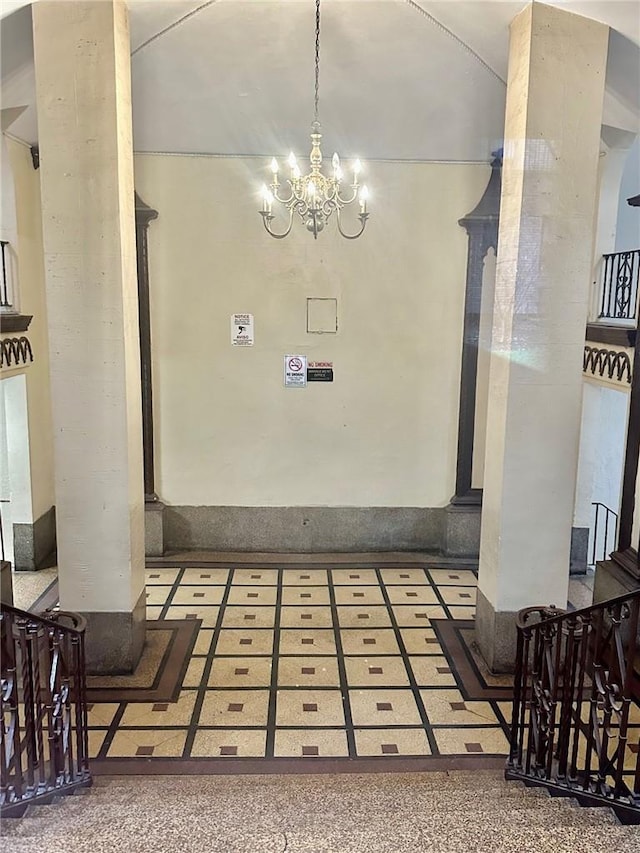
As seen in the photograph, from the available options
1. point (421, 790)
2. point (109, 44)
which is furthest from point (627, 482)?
point (109, 44)

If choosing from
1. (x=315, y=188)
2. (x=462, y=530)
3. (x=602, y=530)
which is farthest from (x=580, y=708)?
(x=602, y=530)

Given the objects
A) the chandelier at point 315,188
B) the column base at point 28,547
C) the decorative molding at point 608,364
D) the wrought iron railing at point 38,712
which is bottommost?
the column base at point 28,547

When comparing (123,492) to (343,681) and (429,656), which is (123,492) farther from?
(429,656)

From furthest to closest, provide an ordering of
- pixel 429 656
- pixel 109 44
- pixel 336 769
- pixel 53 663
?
1. pixel 429 656
2. pixel 109 44
3. pixel 336 769
4. pixel 53 663

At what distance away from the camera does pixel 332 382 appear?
6770 millimetres

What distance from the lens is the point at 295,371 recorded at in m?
6.74

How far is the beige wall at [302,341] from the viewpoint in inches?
254

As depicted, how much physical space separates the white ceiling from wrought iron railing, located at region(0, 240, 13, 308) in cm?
96

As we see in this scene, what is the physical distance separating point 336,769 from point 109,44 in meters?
4.29

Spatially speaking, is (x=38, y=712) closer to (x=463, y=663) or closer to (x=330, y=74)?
(x=463, y=663)

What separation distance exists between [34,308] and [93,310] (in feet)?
8.37

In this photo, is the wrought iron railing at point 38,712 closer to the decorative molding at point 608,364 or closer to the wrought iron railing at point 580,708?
the wrought iron railing at point 580,708

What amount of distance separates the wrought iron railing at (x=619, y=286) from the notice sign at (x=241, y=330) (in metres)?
3.28

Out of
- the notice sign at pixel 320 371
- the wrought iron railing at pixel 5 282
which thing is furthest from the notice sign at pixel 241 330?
the wrought iron railing at pixel 5 282
